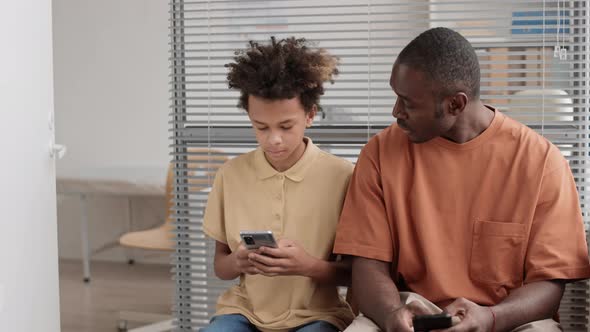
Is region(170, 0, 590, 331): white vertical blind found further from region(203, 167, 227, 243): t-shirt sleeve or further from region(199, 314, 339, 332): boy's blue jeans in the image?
region(199, 314, 339, 332): boy's blue jeans

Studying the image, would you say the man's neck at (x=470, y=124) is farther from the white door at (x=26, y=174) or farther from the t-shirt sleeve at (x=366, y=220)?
the white door at (x=26, y=174)

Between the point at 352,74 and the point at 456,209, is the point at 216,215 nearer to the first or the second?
the point at 456,209

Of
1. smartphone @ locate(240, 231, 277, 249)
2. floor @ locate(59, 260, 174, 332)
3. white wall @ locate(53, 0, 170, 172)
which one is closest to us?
smartphone @ locate(240, 231, 277, 249)

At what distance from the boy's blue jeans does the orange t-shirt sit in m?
0.20

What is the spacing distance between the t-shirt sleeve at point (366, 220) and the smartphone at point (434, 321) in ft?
0.89

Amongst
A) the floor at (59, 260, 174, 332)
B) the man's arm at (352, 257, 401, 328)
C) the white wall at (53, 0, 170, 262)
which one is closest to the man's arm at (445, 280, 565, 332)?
the man's arm at (352, 257, 401, 328)

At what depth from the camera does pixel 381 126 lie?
2516mm

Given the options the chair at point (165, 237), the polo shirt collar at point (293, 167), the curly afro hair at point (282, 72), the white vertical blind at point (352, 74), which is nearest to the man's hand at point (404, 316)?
the polo shirt collar at point (293, 167)

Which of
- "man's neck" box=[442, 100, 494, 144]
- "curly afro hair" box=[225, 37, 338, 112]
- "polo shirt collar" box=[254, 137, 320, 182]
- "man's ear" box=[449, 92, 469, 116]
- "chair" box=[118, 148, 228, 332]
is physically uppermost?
"curly afro hair" box=[225, 37, 338, 112]

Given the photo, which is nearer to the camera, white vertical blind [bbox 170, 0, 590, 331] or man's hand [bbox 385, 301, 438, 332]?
man's hand [bbox 385, 301, 438, 332]

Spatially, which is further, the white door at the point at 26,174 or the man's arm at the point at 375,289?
the white door at the point at 26,174

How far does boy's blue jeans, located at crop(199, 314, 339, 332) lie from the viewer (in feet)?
6.43

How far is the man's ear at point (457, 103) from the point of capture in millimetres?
1904

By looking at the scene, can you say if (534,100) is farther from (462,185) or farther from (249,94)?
(249,94)
